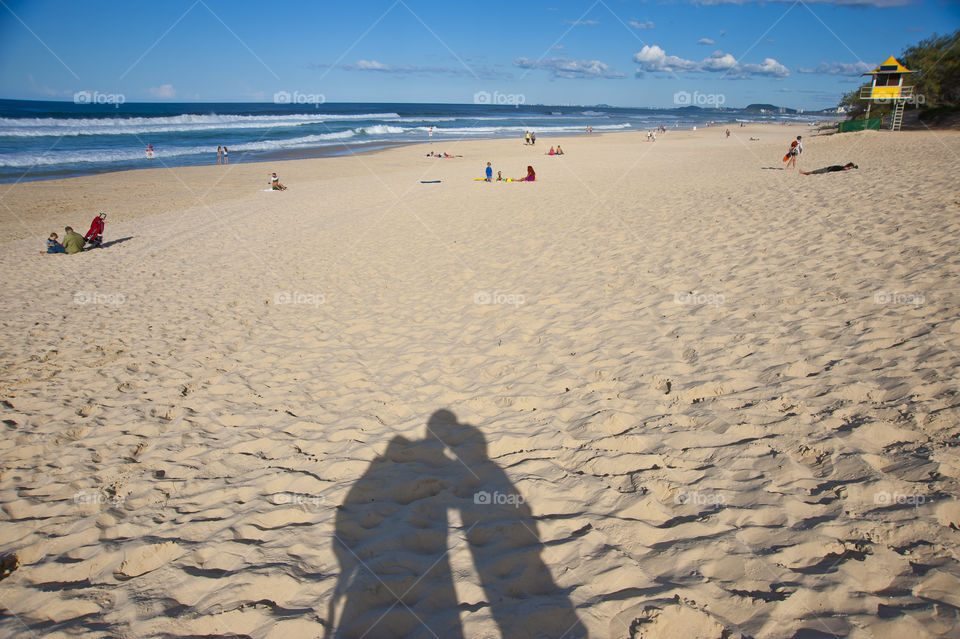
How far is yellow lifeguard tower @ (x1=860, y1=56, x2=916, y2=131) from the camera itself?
31.0m

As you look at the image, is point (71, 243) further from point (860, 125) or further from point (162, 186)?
point (860, 125)

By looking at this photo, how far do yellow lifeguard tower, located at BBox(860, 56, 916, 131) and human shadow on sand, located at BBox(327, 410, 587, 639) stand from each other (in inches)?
1577

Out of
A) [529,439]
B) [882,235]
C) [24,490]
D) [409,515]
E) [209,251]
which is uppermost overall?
[882,235]

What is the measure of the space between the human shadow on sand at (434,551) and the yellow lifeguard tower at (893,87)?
131 ft

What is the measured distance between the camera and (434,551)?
294 cm

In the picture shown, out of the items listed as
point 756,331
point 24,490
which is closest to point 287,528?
point 24,490

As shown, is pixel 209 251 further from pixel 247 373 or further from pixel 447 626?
pixel 447 626

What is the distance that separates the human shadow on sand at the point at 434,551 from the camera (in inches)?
97.1

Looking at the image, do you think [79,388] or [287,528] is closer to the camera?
[287,528]

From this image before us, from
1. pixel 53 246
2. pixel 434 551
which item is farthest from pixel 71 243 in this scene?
pixel 434 551

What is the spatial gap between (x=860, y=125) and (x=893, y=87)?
2596 millimetres

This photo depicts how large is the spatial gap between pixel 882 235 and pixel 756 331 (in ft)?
14.1

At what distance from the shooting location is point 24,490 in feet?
12.2

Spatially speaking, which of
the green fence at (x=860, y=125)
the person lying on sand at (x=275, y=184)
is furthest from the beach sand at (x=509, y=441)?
the green fence at (x=860, y=125)
